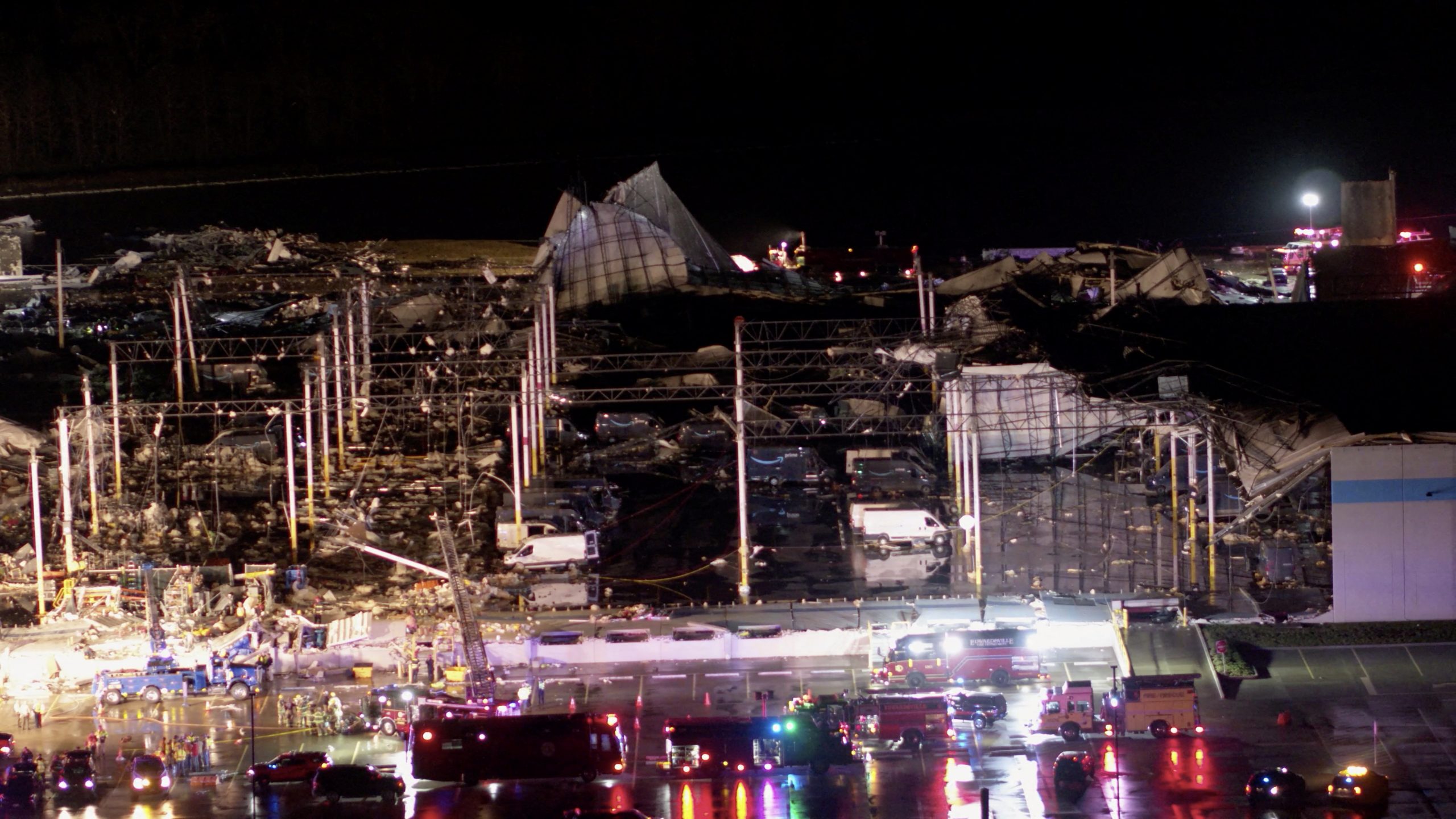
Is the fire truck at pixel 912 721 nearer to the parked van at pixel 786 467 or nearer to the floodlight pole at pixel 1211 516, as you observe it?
the floodlight pole at pixel 1211 516

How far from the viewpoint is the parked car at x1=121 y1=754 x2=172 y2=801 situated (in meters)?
14.6

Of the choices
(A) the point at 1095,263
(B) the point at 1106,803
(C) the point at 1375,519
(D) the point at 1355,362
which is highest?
(A) the point at 1095,263

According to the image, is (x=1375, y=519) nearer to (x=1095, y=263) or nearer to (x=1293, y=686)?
(x=1293, y=686)

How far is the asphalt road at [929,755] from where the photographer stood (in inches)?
547

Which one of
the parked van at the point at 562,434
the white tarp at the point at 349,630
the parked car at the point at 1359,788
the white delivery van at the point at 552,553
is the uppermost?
the parked van at the point at 562,434

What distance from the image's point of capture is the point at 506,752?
47.9 ft

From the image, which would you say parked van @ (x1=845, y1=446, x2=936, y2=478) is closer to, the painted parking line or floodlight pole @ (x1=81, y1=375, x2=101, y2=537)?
the painted parking line

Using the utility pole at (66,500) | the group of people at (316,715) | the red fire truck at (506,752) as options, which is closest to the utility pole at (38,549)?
the utility pole at (66,500)

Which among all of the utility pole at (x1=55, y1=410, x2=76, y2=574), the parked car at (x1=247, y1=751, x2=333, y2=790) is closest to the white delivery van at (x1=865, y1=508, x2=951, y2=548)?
the parked car at (x1=247, y1=751, x2=333, y2=790)

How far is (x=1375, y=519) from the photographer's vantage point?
18234 millimetres

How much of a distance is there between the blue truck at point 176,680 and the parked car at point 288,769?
7.24 feet

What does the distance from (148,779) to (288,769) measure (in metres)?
1.15

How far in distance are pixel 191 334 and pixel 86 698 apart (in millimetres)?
10467

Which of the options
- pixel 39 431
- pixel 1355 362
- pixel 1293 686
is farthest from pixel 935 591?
pixel 39 431
